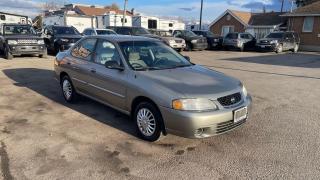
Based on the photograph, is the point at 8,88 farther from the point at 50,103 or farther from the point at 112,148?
the point at 112,148

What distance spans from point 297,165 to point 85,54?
437 cm

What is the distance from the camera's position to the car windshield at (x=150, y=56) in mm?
5418

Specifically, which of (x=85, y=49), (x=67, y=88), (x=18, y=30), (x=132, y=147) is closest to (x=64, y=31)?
(x=18, y=30)

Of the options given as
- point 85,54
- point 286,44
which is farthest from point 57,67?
point 286,44

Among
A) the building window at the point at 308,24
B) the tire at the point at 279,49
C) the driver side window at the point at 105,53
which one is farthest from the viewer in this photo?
the building window at the point at 308,24

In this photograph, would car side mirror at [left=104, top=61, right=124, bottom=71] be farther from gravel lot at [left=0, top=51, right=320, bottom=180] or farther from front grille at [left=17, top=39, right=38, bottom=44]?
front grille at [left=17, top=39, right=38, bottom=44]

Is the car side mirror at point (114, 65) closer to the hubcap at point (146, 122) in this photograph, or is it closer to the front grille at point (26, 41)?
the hubcap at point (146, 122)

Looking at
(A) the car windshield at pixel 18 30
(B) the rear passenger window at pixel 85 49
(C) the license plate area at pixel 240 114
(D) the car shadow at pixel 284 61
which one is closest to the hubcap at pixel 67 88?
(B) the rear passenger window at pixel 85 49

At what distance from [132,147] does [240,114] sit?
1.69 metres

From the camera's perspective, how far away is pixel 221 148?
4809 millimetres

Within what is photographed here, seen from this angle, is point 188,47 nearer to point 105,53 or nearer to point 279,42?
point 279,42

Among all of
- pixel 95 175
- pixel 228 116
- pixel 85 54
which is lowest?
pixel 95 175

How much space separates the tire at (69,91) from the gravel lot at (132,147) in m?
0.17

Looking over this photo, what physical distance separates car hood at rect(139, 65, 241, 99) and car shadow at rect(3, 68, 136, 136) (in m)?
1.09
